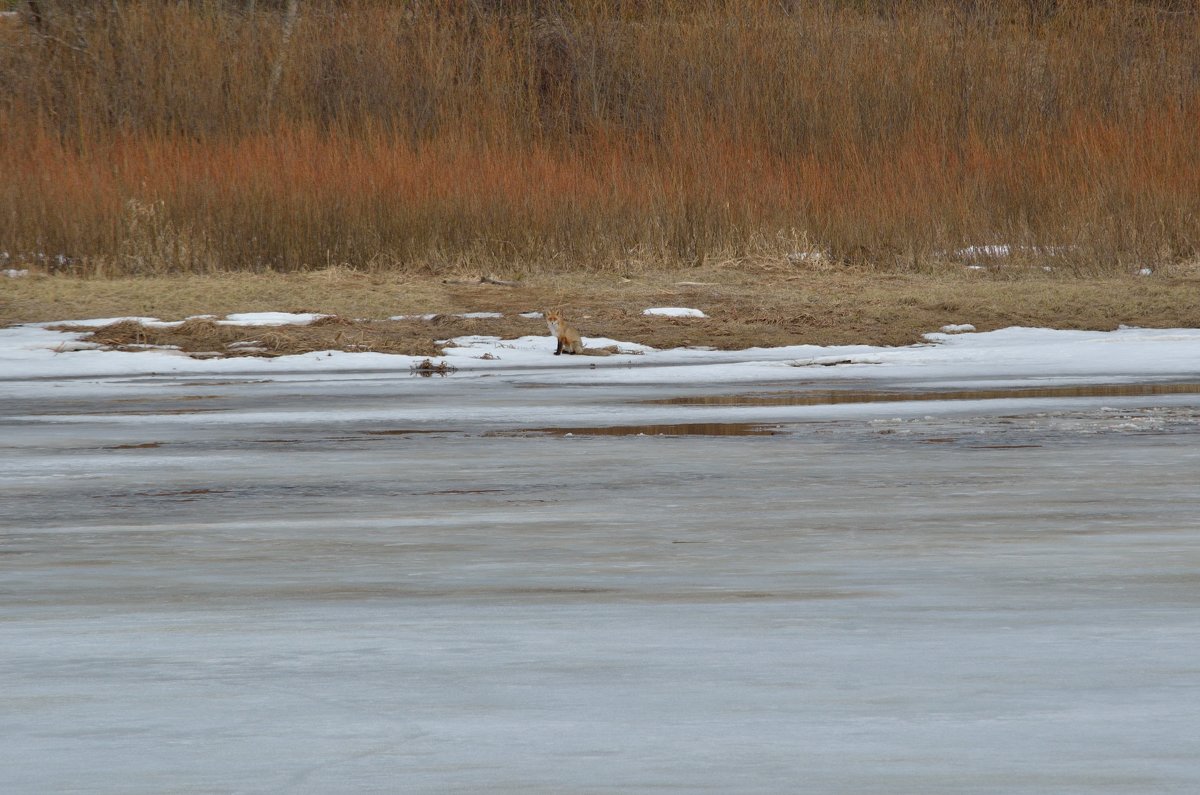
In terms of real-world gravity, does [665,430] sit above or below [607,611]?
below

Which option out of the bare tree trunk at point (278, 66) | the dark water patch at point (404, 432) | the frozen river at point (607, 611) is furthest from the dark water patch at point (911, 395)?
the bare tree trunk at point (278, 66)

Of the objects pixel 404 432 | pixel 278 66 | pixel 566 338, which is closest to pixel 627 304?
pixel 566 338

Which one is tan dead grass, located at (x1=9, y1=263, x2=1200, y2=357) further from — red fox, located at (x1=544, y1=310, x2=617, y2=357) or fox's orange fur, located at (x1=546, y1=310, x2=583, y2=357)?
fox's orange fur, located at (x1=546, y1=310, x2=583, y2=357)

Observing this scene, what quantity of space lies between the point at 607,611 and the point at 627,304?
1265cm

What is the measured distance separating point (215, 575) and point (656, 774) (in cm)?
242

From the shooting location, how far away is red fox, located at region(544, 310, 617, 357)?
1443cm

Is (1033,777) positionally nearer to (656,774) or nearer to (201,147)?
(656,774)

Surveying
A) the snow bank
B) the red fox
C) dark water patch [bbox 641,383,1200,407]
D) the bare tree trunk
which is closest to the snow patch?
the snow bank

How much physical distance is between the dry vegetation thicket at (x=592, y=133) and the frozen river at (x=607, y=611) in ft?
36.4

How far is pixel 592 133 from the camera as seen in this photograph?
23750 millimetres

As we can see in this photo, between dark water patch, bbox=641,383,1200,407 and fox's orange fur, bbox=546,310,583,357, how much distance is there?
121 inches

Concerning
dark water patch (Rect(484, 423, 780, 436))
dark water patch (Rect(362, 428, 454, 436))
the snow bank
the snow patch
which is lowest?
the snow bank

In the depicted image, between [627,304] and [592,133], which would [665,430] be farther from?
[592,133]

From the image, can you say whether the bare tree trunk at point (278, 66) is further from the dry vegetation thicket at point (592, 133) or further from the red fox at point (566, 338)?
the red fox at point (566, 338)
